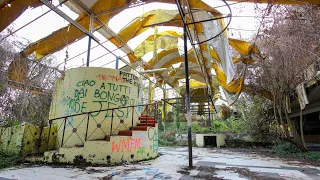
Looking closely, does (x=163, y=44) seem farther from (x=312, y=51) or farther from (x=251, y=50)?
(x=312, y=51)

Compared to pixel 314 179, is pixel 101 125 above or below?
above

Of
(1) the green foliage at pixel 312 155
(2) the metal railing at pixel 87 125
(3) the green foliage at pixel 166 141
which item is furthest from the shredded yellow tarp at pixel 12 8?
(1) the green foliage at pixel 312 155

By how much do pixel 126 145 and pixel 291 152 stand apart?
7654mm

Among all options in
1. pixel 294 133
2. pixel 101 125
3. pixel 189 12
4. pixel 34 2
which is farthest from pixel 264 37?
pixel 34 2

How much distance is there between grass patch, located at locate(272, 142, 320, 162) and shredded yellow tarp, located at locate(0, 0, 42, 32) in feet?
36.7

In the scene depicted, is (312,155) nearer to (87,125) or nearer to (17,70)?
(87,125)

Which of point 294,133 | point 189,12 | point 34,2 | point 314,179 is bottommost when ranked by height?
point 314,179

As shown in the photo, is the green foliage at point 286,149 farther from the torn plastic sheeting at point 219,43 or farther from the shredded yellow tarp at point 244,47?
the torn plastic sheeting at point 219,43

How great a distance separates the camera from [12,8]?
6191 millimetres

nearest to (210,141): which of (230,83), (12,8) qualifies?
A: (230,83)

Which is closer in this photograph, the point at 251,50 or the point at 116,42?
the point at 251,50

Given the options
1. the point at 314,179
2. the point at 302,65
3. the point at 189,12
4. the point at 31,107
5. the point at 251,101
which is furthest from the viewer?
the point at 251,101

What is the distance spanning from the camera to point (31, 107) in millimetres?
8266

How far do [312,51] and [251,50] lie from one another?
244 cm
